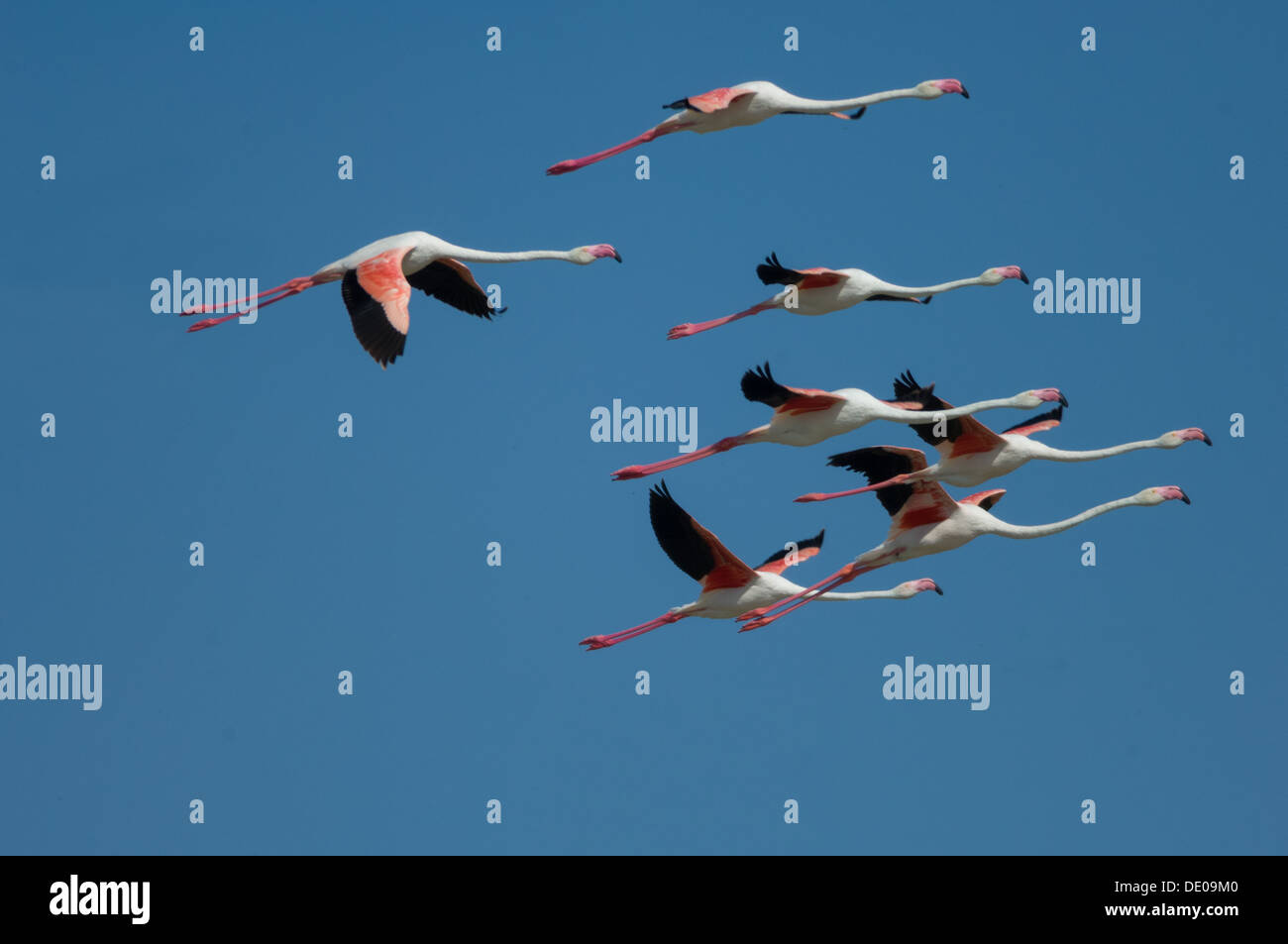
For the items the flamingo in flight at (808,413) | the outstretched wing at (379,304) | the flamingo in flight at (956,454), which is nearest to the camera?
the outstretched wing at (379,304)

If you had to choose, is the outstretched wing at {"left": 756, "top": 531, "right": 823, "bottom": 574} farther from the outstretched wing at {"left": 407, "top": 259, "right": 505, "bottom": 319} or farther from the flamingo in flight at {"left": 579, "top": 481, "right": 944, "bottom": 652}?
the outstretched wing at {"left": 407, "top": 259, "right": 505, "bottom": 319}

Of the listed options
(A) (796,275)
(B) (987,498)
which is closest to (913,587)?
(B) (987,498)

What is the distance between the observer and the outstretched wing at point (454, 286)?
25547 mm

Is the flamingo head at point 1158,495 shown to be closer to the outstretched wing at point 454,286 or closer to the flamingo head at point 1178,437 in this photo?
the flamingo head at point 1178,437

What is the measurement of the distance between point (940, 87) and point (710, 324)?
357 cm

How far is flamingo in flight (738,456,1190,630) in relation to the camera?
2541cm

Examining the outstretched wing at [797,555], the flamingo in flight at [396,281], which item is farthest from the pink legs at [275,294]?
the outstretched wing at [797,555]

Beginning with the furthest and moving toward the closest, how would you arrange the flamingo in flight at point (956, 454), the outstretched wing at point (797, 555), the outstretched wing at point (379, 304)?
the outstretched wing at point (797, 555) → the flamingo in flight at point (956, 454) → the outstretched wing at point (379, 304)

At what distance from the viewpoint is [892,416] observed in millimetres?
24953

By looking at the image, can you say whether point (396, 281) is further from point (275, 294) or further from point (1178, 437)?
point (1178, 437)

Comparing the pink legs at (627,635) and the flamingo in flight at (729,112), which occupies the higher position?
the flamingo in flight at (729,112)

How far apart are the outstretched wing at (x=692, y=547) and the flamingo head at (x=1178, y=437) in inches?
196

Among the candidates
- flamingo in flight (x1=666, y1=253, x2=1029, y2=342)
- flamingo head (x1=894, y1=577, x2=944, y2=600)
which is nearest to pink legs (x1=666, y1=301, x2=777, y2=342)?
flamingo in flight (x1=666, y1=253, x2=1029, y2=342)
